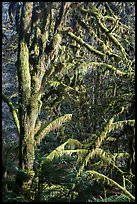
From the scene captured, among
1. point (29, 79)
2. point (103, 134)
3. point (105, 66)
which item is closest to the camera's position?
point (103, 134)

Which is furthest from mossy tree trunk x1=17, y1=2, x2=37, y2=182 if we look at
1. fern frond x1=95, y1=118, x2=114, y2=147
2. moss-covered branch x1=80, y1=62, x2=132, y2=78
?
fern frond x1=95, y1=118, x2=114, y2=147

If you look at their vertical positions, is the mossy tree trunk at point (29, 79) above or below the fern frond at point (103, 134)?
above

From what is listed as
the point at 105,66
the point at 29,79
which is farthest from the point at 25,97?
the point at 105,66

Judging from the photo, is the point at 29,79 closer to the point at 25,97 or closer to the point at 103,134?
the point at 25,97

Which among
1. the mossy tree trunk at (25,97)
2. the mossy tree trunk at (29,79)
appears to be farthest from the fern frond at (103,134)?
the mossy tree trunk at (25,97)

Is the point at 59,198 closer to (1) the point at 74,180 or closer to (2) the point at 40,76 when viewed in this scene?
(1) the point at 74,180

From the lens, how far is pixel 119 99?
632cm

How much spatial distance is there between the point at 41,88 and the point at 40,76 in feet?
0.73

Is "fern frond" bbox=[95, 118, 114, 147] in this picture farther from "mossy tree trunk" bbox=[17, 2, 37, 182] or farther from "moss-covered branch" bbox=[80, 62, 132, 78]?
"mossy tree trunk" bbox=[17, 2, 37, 182]

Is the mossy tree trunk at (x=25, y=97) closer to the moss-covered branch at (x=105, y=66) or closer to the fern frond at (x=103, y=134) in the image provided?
the moss-covered branch at (x=105, y=66)

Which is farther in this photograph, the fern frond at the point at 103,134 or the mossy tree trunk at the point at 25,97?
the mossy tree trunk at the point at 25,97

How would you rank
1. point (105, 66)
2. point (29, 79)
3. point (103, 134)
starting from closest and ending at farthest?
point (103, 134), point (29, 79), point (105, 66)

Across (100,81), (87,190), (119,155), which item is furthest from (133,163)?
(100,81)

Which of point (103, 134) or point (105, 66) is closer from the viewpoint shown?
point (103, 134)
